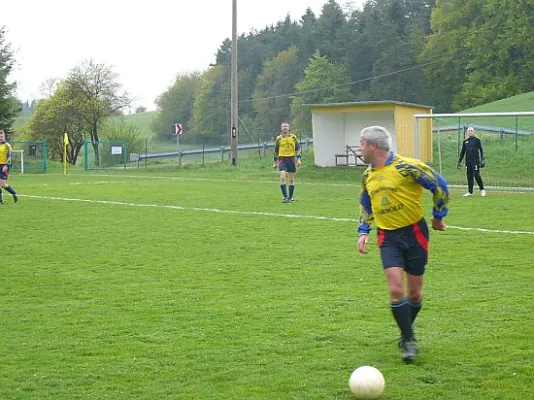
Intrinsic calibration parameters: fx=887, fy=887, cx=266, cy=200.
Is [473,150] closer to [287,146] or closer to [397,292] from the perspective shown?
[287,146]

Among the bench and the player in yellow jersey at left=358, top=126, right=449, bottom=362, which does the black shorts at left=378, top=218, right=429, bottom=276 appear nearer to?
the player in yellow jersey at left=358, top=126, right=449, bottom=362

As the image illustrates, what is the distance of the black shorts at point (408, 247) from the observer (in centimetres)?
700

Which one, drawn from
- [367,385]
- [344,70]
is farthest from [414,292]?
[344,70]

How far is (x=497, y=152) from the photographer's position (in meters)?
29.6

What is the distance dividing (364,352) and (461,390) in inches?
47.5

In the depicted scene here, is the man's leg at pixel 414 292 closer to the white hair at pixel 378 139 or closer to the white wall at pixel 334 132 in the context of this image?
the white hair at pixel 378 139

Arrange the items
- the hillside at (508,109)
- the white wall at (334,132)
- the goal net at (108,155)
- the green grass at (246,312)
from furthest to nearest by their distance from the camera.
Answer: the goal net at (108,155)
the white wall at (334,132)
the hillside at (508,109)
the green grass at (246,312)

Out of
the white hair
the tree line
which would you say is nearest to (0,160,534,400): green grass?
the white hair

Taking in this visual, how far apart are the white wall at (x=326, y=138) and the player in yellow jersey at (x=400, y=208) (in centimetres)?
3095

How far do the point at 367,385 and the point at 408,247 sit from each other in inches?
64.7

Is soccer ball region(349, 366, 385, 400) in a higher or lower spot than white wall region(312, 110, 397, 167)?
lower

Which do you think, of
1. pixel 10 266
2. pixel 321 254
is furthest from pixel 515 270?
pixel 10 266

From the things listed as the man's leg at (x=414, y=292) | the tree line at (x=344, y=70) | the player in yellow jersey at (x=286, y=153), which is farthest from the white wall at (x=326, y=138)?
the man's leg at (x=414, y=292)

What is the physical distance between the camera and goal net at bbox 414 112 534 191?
88.0 ft
